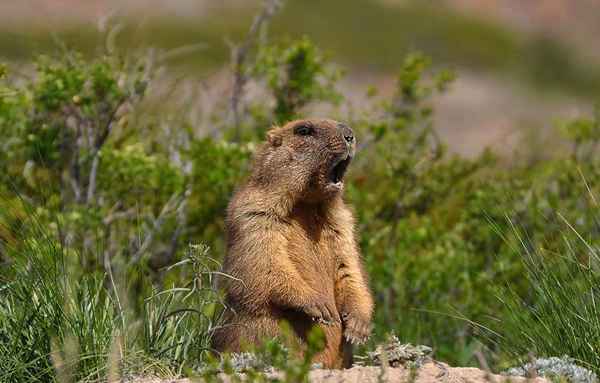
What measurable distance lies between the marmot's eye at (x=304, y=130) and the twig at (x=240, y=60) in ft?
11.1

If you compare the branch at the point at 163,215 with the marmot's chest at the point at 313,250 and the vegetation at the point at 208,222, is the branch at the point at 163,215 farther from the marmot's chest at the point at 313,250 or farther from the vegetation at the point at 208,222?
the marmot's chest at the point at 313,250

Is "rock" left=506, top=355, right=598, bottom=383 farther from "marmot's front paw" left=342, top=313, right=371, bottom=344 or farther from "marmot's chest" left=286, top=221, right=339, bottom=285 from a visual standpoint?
"marmot's chest" left=286, top=221, right=339, bottom=285

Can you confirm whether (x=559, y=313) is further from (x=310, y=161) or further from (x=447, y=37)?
(x=447, y=37)

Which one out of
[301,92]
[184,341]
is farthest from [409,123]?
[184,341]

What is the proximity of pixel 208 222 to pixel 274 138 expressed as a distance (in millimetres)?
3154

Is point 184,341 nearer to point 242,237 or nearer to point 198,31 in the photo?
point 242,237

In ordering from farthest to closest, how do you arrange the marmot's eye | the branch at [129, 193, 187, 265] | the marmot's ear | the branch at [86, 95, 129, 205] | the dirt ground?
1. the branch at [86, 95, 129, 205]
2. the branch at [129, 193, 187, 265]
3. the marmot's ear
4. the marmot's eye
5. the dirt ground

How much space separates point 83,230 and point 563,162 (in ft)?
16.2

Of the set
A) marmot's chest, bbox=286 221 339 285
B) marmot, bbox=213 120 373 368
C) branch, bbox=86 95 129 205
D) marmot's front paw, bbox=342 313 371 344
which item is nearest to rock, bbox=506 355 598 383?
marmot's front paw, bbox=342 313 371 344

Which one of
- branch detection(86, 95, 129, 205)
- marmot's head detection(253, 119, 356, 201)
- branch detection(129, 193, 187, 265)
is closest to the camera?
marmot's head detection(253, 119, 356, 201)

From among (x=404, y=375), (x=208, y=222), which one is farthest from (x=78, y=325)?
(x=208, y=222)

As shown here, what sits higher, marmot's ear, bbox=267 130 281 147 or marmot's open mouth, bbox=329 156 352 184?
marmot's ear, bbox=267 130 281 147

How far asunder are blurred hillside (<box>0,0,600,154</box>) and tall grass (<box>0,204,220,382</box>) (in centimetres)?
2785

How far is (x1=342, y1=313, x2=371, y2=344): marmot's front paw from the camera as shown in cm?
669
